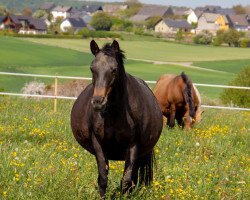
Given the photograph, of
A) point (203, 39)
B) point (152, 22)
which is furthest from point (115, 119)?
point (152, 22)

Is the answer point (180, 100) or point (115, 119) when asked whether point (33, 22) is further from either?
point (115, 119)

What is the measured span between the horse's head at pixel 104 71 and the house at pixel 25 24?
130m

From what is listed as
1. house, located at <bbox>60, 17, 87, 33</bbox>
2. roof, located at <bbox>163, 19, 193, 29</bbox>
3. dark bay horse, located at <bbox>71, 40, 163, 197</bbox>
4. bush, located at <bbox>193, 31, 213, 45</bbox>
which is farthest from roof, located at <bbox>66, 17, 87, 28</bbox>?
dark bay horse, located at <bbox>71, 40, 163, 197</bbox>

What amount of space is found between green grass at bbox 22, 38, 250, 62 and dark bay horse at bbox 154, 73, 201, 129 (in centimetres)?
6630

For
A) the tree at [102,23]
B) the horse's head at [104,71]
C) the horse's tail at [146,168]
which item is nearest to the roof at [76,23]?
the tree at [102,23]

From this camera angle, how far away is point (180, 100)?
14.2 metres

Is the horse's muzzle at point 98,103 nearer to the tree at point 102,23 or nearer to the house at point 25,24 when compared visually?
the house at point 25,24

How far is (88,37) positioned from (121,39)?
7.30 metres

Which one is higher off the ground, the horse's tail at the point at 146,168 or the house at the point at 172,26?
Answer: the horse's tail at the point at 146,168

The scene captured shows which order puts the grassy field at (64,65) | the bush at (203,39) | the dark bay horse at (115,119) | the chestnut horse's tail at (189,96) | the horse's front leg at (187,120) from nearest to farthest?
the dark bay horse at (115,119)
the chestnut horse's tail at (189,96)
the horse's front leg at (187,120)
the grassy field at (64,65)
the bush at (203,39)

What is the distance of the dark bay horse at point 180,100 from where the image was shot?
13992 mm

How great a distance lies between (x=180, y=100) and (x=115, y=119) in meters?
8.25

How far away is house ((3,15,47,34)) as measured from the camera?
443ft

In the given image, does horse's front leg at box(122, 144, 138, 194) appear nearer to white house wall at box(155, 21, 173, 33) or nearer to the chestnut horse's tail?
the chestnut horse's tail
